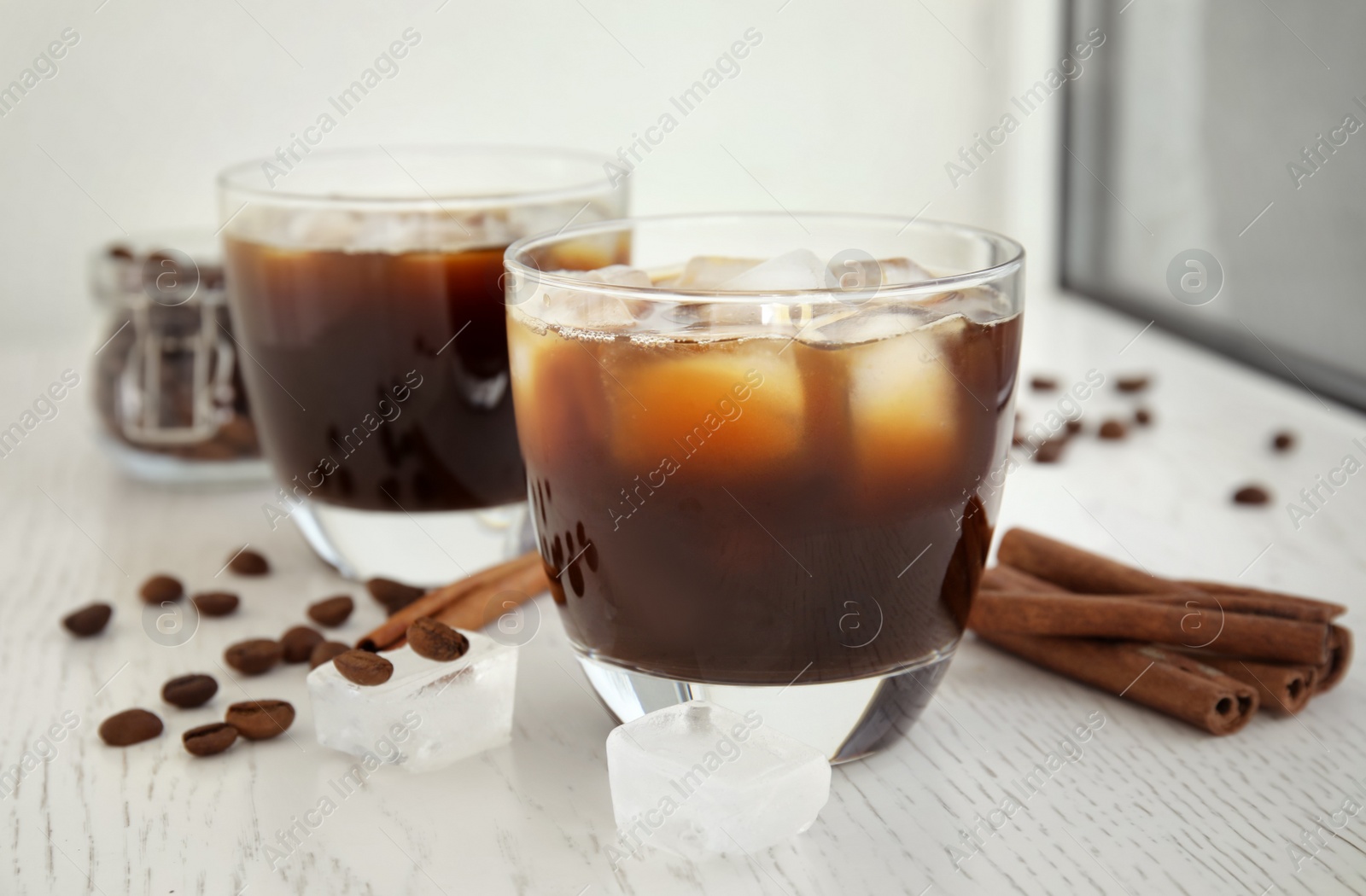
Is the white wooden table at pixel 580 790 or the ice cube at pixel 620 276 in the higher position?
the ice cube at pixel 620 276

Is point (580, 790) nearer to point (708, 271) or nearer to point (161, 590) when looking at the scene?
point (708, 271)

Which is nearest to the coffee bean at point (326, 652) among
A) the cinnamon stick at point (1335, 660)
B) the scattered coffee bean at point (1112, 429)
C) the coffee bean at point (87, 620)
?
the coffee bean at point (87, 620)

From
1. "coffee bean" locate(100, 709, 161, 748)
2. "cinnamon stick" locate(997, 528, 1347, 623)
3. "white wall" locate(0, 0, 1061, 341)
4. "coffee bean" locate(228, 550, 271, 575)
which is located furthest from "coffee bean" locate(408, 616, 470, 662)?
"white wall" locate(0, 0, 1061, 341)

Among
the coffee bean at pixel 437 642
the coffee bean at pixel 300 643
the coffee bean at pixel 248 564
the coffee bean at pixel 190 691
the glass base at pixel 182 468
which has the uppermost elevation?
the coffee bean at pixel 437 642

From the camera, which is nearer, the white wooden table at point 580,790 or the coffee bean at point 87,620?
the white wooden table at point 580,790

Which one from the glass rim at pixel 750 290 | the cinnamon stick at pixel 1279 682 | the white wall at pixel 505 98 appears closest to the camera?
the glass rim at pixel 750 290

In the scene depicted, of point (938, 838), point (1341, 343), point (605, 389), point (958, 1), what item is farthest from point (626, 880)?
point (958, 1)

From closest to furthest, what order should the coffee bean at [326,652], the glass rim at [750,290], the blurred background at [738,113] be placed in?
the glass rim at [750,290] < the coffee bean at [326,652] < the blurred background at [738,113]

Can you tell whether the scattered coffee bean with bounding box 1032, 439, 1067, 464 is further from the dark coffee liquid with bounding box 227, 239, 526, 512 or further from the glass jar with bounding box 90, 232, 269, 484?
the glass jar with bounding box 90, 232, 269, 484

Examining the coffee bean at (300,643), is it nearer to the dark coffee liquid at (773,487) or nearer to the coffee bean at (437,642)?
the coffee bean at (437,642)
